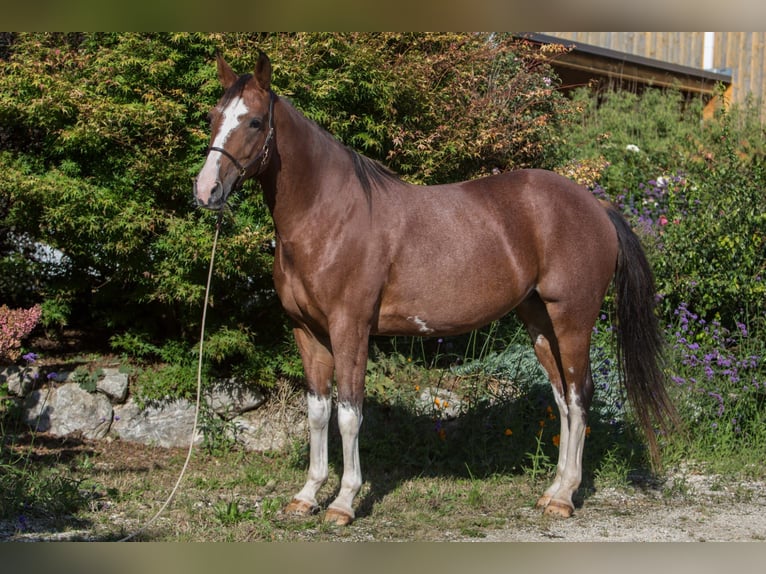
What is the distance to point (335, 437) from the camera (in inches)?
238

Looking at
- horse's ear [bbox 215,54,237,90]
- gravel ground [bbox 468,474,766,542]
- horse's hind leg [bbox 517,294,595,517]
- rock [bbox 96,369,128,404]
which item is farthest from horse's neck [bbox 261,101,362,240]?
rock [bbox 96,369,128,404]

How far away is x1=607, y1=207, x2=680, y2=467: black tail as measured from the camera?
4863mm

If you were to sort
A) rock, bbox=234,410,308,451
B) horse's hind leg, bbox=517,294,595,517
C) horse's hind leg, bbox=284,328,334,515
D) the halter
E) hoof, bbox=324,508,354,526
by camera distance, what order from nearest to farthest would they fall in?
the halter, hoof, bbox=324,508,354,526, horse's hind leg, bbox=284,328,334,515, horse's hind leg, bbox=517,294,595,517, rock, bbox=234,410,308,451

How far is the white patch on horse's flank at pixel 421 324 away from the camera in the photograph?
4.47 meters

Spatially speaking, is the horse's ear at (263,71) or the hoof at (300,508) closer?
the horse's ear at (263,71)

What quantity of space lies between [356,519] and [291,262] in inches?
60.2

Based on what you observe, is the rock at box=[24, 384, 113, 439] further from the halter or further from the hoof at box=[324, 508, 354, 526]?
the halter

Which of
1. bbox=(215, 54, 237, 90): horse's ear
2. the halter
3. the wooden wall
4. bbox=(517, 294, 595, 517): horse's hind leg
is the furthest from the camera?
the wooden wall

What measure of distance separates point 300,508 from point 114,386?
2.23m

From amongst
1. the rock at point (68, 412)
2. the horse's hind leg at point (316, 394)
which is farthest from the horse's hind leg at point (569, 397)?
the rock at point (68, 412)

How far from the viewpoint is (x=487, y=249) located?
4.59 meters

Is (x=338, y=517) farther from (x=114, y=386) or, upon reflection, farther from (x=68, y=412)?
(x=68, y=412)

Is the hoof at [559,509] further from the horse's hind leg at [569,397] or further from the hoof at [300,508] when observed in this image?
the hoof at [300,508]

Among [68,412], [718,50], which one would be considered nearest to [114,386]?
[68,412]
